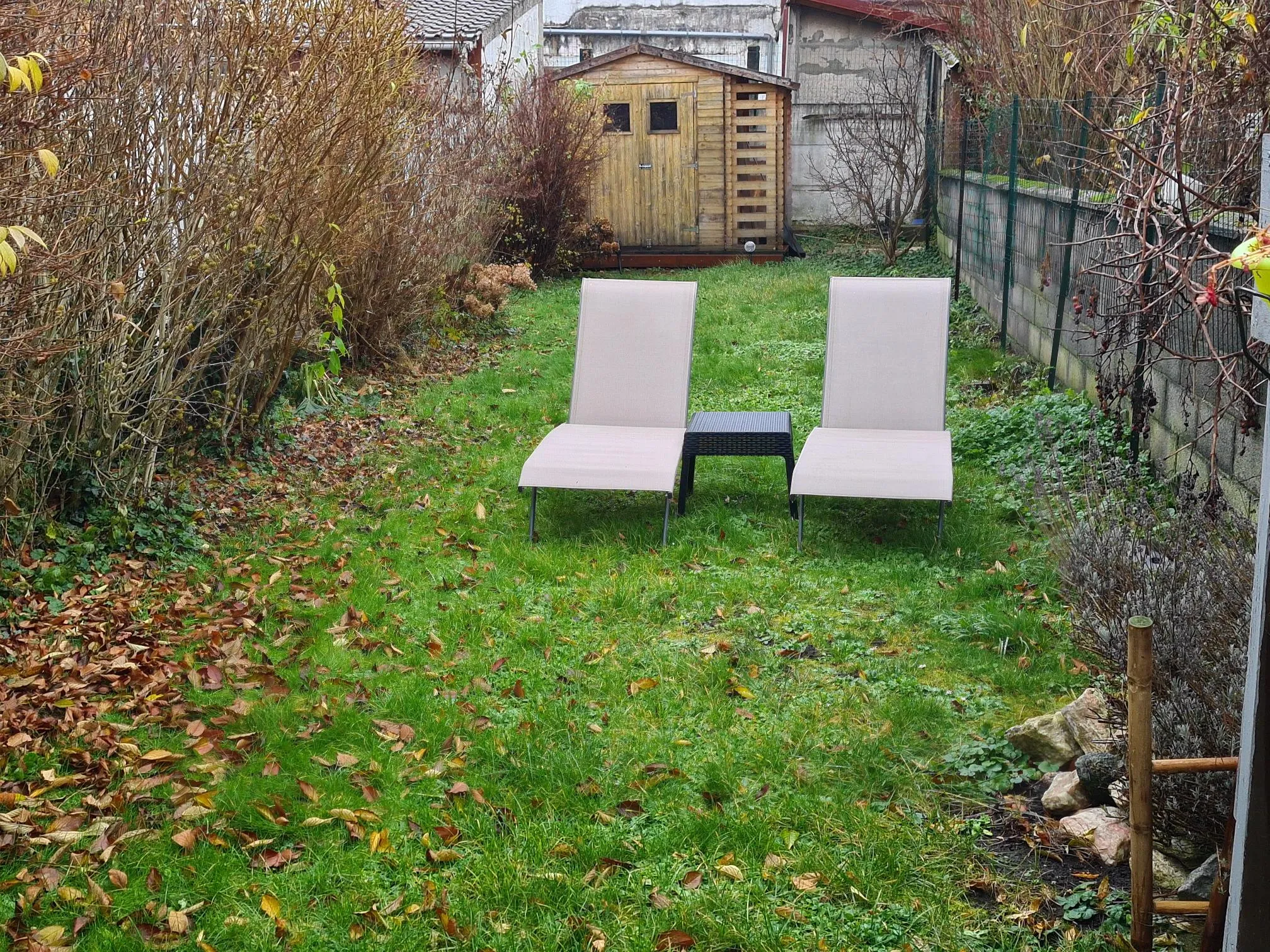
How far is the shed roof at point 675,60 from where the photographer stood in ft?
56.1

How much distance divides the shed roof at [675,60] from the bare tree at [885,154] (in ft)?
5.13

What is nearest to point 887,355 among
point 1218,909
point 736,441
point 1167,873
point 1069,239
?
point 736,441

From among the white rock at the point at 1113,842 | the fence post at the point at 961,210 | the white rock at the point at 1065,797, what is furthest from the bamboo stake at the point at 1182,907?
the fence post at the point at 961,210

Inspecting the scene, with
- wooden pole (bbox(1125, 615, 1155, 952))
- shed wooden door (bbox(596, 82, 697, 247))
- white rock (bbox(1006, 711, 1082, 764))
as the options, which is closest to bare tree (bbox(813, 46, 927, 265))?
shed wooden door (bbox(596, 82, 697, 247))

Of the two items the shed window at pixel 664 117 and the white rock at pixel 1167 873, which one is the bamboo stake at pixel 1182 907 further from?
the shed window at pixel 664 117

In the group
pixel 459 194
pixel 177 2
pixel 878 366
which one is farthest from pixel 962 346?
pixel 177 2

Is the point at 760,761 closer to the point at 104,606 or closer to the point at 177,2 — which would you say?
the point at 104,606

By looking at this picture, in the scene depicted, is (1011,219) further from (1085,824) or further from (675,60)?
(675,60)

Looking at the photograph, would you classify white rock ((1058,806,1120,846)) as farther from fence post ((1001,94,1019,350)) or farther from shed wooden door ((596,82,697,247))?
shed wooden door ((596,82,697,247))

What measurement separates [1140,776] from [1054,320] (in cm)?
632

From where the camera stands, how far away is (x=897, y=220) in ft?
52.6

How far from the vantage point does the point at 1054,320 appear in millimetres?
8445

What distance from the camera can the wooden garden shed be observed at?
17328 millimetres

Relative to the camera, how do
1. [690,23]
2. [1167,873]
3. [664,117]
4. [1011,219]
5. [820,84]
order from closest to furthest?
[1167,873]
[1011,219]
[664,117]
[820,84]
[690,23]
